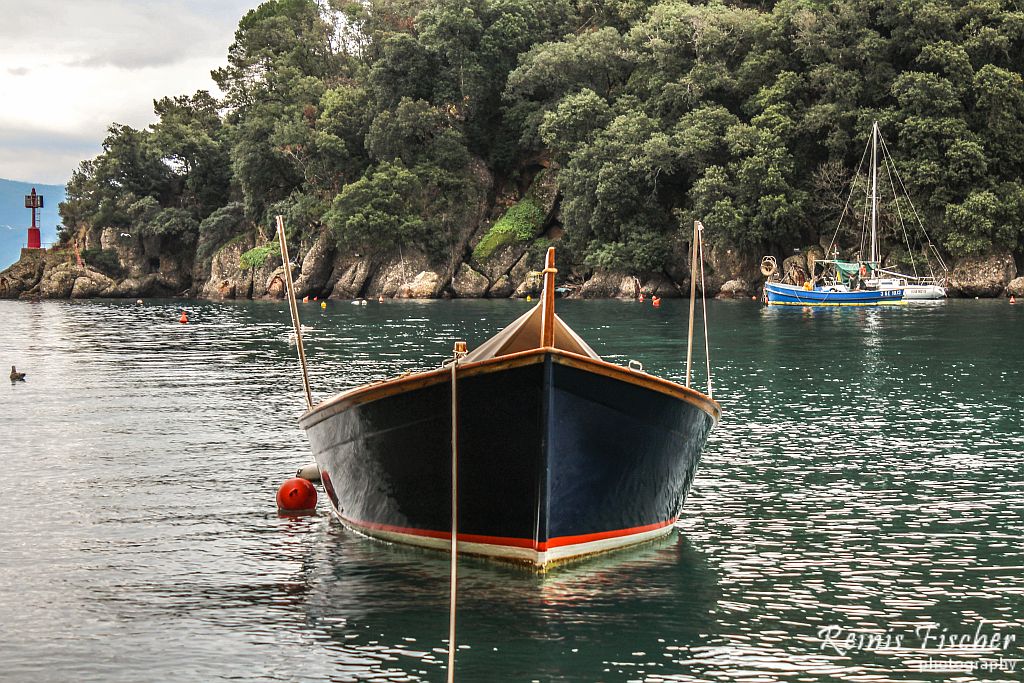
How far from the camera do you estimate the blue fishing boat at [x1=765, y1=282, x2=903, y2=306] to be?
207 feet

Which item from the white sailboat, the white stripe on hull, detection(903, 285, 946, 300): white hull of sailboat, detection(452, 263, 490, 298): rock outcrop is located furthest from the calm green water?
detection(452, 263, 490, 298): rock outcrop

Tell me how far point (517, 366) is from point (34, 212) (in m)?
125

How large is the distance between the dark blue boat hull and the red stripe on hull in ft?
0.05

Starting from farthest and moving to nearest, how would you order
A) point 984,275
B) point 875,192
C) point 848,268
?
point 984,275, point 848,268, point 875,192

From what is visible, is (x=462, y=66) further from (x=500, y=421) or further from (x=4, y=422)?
(x=500, y=421)

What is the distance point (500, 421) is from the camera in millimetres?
11016

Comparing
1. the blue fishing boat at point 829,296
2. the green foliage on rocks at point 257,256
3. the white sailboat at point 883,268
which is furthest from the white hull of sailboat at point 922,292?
the green foliage on rocks at point 257,256

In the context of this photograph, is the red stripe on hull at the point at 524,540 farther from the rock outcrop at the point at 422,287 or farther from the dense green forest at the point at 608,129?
the rock outcrop at the point at 422,287

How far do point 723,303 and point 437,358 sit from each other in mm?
36944

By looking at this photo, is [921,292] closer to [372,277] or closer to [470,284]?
[470,284]

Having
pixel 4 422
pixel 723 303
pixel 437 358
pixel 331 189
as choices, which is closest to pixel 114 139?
pixel 331 189

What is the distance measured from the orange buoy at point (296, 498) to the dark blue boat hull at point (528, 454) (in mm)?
2428

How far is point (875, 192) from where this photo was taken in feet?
207
